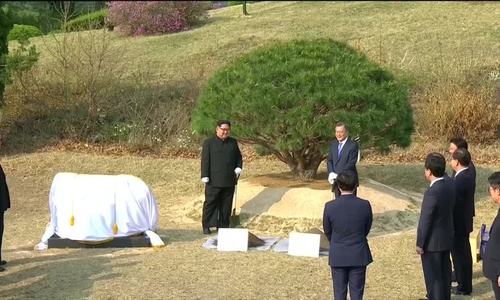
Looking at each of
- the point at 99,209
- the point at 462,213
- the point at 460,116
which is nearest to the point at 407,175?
the point at 460,116

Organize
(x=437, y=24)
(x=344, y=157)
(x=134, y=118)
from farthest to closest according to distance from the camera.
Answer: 1. (x=437, y=24)
2. (x=134, y=118)
3. (x=344, y=157)

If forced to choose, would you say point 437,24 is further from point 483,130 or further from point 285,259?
point 285,259

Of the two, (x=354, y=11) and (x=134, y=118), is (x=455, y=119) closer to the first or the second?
(x=134, y=118)

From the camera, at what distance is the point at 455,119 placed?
17.4 meters

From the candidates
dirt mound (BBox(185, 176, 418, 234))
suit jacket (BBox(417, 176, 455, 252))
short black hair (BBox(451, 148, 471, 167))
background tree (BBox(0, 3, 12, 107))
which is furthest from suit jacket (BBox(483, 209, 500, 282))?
background tree (BBox(0, 3, 12, 107))

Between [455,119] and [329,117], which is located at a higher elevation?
[329,117]

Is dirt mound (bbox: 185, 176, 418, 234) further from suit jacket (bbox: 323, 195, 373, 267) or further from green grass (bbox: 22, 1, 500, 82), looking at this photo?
green grass (bbox: 22, 1, 500, 82)

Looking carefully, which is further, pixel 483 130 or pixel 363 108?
pixel 483 130

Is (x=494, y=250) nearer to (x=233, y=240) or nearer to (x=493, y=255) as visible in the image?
(x=493, y=255)

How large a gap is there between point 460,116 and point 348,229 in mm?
11706

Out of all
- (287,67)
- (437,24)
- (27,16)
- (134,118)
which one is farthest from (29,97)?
(27,16)

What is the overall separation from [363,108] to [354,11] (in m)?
19.3

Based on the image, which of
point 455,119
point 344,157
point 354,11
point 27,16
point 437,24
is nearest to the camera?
point 344,157

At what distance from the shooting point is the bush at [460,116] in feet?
57.2
